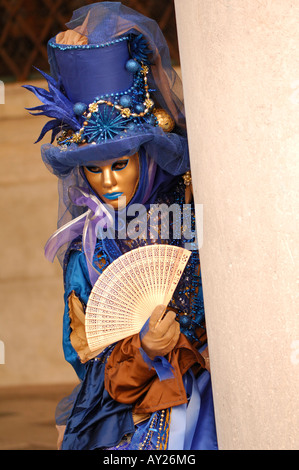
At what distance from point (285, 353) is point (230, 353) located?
0.16 meters

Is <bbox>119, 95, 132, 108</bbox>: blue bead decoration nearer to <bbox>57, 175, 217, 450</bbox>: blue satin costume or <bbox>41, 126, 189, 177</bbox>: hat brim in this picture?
<bbox>41, 126, 189, 177</bbox>: hat brim

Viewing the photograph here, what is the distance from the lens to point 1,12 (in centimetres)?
503

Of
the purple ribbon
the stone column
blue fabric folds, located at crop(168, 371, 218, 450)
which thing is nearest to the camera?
the stone column

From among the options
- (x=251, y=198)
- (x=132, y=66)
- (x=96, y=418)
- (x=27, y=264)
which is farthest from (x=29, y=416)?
(x=251, y=198)

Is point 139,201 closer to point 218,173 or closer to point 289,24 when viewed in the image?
point 218,173

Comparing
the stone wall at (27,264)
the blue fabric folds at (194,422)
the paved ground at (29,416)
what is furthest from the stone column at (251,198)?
the stone wall at (27,264)

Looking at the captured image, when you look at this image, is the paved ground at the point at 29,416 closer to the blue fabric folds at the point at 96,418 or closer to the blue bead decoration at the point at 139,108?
the blue fabric folds at the point at 96,418

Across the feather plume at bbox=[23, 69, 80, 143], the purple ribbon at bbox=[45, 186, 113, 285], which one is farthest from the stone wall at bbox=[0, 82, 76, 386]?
the feather plume at bbox=[23, 69, 80, 143]

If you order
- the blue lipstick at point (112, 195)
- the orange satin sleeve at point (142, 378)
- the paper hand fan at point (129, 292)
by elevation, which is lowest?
the orange satin sleeve at point (142, 378)

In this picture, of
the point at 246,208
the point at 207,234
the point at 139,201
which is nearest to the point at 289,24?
the point at 246,208

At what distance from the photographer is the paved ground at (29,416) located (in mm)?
4191

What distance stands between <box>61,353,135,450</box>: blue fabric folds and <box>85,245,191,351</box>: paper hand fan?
0.20 m

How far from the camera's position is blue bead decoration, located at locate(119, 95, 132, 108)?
2486mm

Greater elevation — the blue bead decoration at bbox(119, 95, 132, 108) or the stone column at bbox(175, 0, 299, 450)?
the blue bead decoration at bbox(119, 95, 132, 108)
